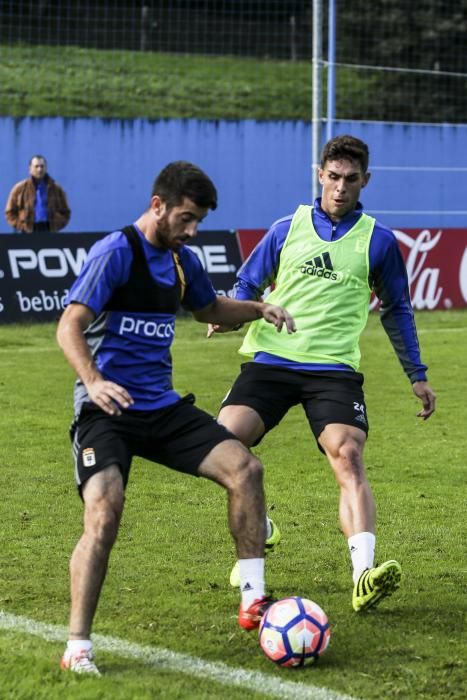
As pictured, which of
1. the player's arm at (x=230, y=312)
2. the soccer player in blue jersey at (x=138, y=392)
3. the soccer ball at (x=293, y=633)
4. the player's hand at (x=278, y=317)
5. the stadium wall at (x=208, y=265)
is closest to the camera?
the soccer player in blue jersey at (x=138, y=392)

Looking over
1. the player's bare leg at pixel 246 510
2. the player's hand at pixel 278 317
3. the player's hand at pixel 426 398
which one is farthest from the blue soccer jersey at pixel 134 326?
the player's hand at pixel 426 398

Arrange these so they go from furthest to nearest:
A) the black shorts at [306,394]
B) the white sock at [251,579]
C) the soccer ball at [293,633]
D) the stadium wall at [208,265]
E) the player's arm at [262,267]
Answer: the stadium wall at [208,265]
the player's arm at [262,267]
the black shorts at [306,394]
the white sock at [251,579]
the soccer ball at [293,633]

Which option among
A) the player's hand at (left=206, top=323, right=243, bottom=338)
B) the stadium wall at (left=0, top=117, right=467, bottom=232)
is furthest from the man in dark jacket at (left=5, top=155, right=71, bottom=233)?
the player's hand at (left=206, top=323, right=243, bottom=338)

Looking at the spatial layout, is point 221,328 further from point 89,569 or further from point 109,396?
point 89,569

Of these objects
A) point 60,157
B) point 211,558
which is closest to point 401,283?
point 211,558

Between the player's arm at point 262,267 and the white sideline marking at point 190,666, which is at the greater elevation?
the player's arm at point 262,267

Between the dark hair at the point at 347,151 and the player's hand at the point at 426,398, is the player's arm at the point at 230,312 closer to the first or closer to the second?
the dark hair at the point at 347,151

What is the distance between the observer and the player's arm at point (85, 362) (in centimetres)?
470

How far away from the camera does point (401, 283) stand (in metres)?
6.43

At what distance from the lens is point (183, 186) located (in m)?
4.95

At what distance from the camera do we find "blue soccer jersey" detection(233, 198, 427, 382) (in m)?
6.39

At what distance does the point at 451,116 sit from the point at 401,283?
2618 cm

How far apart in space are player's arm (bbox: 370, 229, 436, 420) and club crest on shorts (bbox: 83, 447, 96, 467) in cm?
195

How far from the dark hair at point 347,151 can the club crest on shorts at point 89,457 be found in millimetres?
2005
